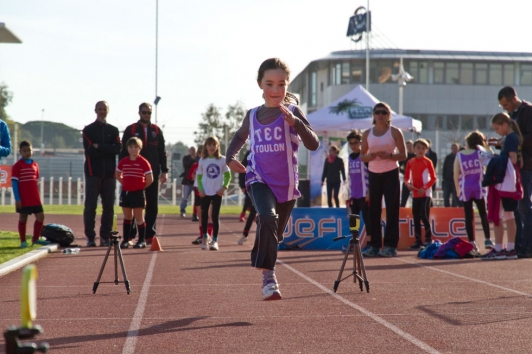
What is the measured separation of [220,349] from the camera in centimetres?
536

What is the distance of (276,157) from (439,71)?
2613 inches

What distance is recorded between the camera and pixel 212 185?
1451 cm

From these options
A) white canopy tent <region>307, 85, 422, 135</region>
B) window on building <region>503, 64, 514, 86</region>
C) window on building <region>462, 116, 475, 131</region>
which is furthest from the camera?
window on building <region>503, 64, 514, 86</region>

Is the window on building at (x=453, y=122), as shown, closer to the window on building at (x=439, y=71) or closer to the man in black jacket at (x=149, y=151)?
the window on building at (x=439, y=71)

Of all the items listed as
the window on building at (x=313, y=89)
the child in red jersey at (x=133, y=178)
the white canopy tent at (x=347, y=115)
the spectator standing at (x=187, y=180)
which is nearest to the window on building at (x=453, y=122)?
the window on building at (x=313, y=89)

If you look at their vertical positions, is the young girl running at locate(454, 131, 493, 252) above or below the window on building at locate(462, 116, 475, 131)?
below

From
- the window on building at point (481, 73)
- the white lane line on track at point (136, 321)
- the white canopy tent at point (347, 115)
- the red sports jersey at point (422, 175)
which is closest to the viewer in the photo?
the white lane line on track at point (136, 321)

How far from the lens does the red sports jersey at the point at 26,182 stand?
14.0 m

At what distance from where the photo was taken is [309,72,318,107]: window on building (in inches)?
3027

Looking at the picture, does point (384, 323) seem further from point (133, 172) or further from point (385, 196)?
point (133, 172)

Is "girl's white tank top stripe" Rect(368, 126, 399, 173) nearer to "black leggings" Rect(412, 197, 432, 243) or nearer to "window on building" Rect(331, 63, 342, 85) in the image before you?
"black leggings" Rect(412, 197, 432, 243)

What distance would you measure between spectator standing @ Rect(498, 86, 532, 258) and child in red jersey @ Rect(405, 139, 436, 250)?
2307 mm

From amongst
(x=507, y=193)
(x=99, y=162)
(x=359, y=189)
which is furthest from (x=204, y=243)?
(x=507, y=193)

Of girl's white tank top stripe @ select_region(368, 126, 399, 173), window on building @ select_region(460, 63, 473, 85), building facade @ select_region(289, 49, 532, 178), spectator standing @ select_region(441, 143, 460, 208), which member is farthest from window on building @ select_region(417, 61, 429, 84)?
girl's white tank top stripe @ select_region(368, 126, 399, 173)
